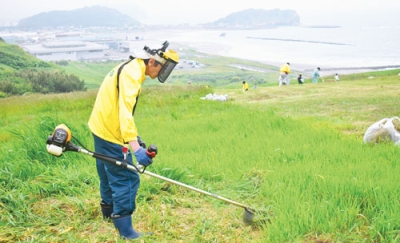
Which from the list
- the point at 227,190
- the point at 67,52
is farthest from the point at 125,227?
the point at 67,52

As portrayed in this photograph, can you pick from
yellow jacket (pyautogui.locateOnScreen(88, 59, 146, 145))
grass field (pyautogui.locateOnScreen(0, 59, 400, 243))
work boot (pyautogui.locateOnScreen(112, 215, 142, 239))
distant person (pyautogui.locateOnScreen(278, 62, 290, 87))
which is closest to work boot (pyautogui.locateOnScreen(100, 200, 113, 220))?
grass field (pyautogui.locateOnScreen(0, 59, 400, 243))

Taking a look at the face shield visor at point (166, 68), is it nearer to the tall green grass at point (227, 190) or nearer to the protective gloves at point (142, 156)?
the protective gloves at point (142, 156)

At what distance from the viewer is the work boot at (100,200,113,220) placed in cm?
412

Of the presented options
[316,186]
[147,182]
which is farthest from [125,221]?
[316,186]

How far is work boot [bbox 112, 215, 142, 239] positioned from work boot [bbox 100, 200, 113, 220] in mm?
404

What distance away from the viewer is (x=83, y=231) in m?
4.02

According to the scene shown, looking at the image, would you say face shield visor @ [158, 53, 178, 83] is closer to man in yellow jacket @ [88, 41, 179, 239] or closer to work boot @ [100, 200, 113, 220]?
man in yellow jacket @ [88, 41, 179, 239]

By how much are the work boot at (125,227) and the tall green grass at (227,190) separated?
10 cm

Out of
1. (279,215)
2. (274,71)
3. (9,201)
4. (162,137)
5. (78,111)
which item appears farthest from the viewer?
(274,71)

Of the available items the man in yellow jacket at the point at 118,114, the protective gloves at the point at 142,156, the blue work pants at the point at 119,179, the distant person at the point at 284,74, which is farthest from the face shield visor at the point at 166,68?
the distant person at the point at 284,74

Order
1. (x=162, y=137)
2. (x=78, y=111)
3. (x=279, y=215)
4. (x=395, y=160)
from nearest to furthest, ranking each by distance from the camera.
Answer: (x=279, y=215), (x=395, y=160), (x=162, y=137), (x=78, y=111)

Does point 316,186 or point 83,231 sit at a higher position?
point 316,186

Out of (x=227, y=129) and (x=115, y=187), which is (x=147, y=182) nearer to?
(x=115, y=187)

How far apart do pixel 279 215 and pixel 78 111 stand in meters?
10.3
